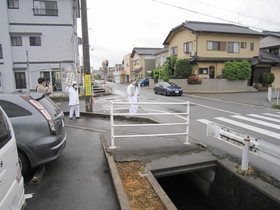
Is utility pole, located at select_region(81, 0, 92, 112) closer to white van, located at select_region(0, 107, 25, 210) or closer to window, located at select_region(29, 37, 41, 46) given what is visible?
white van, located at select_region(0, 107, 25, 210)

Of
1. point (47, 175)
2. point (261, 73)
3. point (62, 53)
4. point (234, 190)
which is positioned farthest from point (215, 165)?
point (261, 73)

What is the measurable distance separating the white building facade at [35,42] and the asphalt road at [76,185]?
15.2 m

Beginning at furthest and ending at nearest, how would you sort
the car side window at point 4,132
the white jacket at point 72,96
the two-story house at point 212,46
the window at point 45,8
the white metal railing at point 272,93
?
the two-story house at point 212,46 < the window at point 45,8 < the white metal railing at point 272,93 < the white jacket at point 72,96 < the car side window at point 4,132

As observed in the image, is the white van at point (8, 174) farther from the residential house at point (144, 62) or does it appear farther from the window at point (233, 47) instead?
the residential house at point (144, 62)

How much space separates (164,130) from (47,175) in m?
4.16

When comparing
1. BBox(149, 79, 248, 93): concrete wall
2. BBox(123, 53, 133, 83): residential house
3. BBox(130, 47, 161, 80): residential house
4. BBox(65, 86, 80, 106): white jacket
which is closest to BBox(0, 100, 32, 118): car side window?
BBox(65, 86, 80, 106): white jacket

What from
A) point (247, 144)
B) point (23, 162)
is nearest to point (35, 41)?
point (23, 162)

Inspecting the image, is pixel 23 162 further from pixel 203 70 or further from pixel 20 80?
pixel 203 70

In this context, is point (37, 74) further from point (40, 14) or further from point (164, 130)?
point (164, 130)

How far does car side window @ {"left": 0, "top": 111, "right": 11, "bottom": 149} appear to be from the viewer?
2038 mm

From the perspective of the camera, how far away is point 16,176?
87.9 inches

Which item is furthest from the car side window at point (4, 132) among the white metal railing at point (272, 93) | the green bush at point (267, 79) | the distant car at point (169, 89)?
the green bush at point (267, 79)

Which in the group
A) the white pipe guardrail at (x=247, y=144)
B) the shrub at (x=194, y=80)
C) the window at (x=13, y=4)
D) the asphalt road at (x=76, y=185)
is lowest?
the asphalt road at (x=76, y=185)

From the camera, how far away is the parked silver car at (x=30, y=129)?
3379 millimetres
